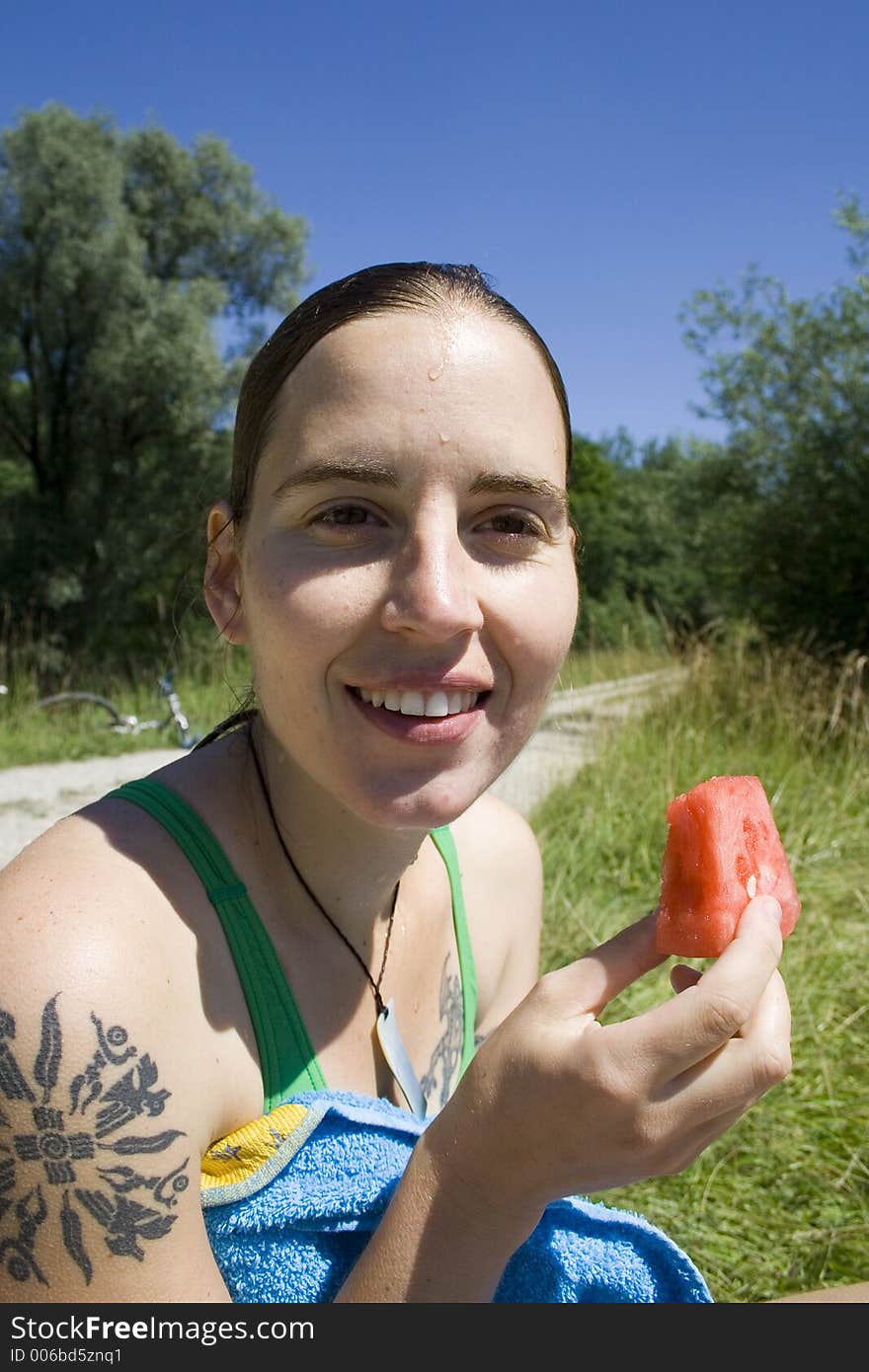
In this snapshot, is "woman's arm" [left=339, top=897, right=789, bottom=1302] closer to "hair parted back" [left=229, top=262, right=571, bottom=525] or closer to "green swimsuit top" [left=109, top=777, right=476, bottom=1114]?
"green swimsuit top" [left=109, top=777, right=476, bottom=1114]

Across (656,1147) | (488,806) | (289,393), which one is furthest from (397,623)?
(488,806)

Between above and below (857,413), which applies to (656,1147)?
below

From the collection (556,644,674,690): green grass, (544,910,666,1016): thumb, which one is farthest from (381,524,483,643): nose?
(556,644,674,690): green grass

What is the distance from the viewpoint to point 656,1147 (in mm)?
1288

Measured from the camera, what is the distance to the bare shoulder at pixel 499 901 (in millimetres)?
2170

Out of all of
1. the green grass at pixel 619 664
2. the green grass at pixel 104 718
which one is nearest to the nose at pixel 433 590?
the green grass at pixel 619 664

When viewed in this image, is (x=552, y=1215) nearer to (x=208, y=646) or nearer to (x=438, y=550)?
(x=438, y=550)

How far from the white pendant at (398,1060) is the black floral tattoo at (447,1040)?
0.13 meters

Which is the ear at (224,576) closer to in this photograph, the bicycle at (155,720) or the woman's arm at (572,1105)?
the woman's arm at (572,1105)

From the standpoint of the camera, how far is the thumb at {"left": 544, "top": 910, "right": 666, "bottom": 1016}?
1.31 m

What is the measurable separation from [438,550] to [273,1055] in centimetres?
81

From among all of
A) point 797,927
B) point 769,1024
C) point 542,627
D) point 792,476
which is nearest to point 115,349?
point 792,476

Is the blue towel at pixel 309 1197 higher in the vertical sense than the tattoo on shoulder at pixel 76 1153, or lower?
lower

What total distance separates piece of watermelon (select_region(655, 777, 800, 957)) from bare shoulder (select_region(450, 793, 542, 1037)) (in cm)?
64
